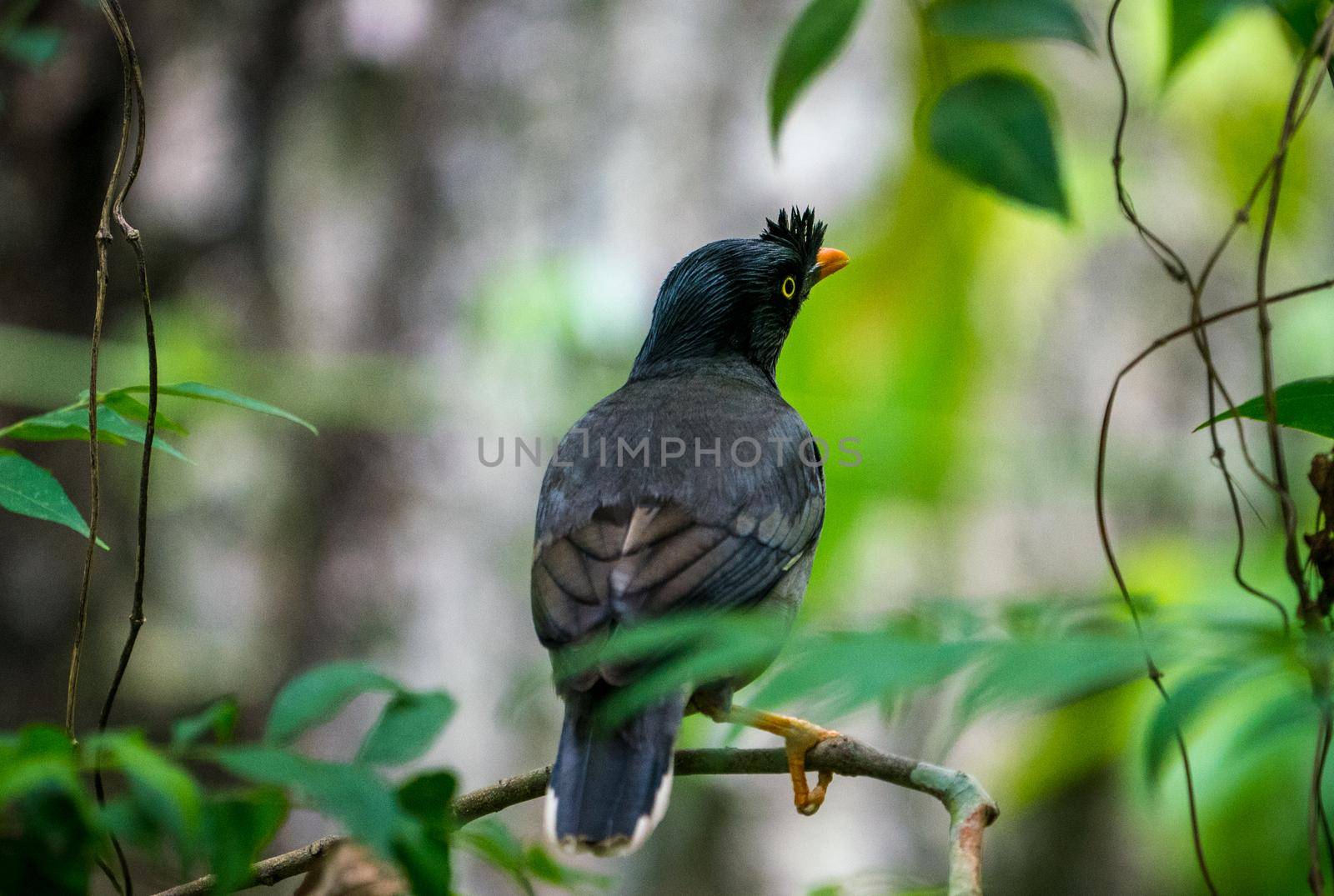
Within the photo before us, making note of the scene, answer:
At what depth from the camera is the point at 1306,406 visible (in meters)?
1.54

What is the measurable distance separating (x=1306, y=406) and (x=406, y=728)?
3.69 ft

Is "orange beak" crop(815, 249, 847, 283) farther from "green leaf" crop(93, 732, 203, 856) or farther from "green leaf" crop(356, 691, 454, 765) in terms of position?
"green leaf" crop(93, 732, 203, 856)

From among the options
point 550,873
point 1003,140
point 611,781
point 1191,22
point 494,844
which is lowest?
point 611,781

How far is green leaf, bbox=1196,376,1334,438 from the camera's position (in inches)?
59.8

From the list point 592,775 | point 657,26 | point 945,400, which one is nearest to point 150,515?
point 657,26

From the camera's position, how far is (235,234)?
6023mm

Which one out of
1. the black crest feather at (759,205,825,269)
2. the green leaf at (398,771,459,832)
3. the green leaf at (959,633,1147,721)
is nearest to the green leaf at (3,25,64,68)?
the black crest feather at (759,205,825,269)

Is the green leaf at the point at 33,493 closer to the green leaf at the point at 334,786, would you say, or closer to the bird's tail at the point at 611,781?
the green leaf at the point at 334,786

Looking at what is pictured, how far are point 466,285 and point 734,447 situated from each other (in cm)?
314

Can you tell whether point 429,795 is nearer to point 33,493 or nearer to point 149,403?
point 33,493

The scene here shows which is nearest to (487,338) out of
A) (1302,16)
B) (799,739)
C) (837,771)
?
(799,739)

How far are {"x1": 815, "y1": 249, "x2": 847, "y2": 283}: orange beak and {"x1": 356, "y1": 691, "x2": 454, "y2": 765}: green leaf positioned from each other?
109 inches

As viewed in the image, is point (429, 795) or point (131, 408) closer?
point (429, 795)

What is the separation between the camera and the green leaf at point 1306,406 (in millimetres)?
1520
